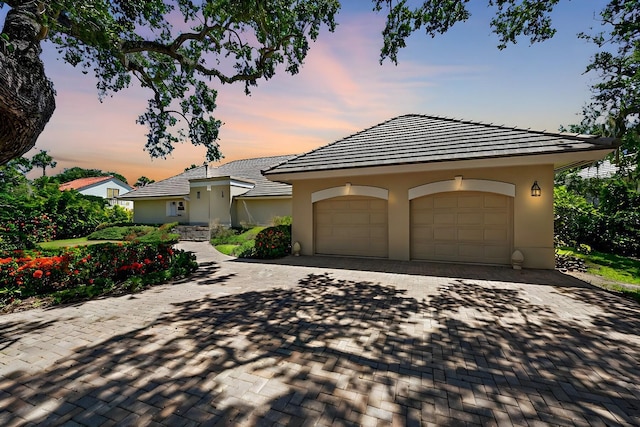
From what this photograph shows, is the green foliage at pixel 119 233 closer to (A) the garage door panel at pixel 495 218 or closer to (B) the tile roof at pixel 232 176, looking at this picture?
(B) the tile roof at pixel 232 176

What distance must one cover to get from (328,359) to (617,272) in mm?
11426

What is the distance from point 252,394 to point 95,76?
13.8 meters

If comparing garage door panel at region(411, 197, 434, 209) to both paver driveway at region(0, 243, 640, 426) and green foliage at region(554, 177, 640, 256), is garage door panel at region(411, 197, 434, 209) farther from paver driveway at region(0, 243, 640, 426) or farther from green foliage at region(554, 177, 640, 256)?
green foliage at region(554, 177, 640, 256)

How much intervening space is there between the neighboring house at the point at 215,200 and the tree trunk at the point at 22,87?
1552 centimetres

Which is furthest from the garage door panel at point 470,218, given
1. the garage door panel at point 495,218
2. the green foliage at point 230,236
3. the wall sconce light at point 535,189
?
the green foliage at point 230,236

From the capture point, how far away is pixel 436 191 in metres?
9.82

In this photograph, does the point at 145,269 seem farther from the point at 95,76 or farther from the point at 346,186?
the point at 95,76

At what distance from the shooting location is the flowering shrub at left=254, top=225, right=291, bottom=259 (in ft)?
38.9

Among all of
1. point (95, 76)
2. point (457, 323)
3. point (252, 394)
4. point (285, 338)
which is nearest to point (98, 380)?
point (252, 394)

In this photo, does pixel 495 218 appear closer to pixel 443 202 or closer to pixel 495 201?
pixel 495 201

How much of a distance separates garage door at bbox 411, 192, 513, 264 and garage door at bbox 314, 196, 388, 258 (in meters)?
1.29

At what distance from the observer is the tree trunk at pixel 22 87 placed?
13.7ft

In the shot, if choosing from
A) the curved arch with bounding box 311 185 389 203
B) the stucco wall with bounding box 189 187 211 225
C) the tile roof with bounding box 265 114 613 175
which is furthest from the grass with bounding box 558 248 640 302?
the stucco wall with bounding box 189 187 211 225

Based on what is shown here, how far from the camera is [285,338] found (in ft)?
14.0
